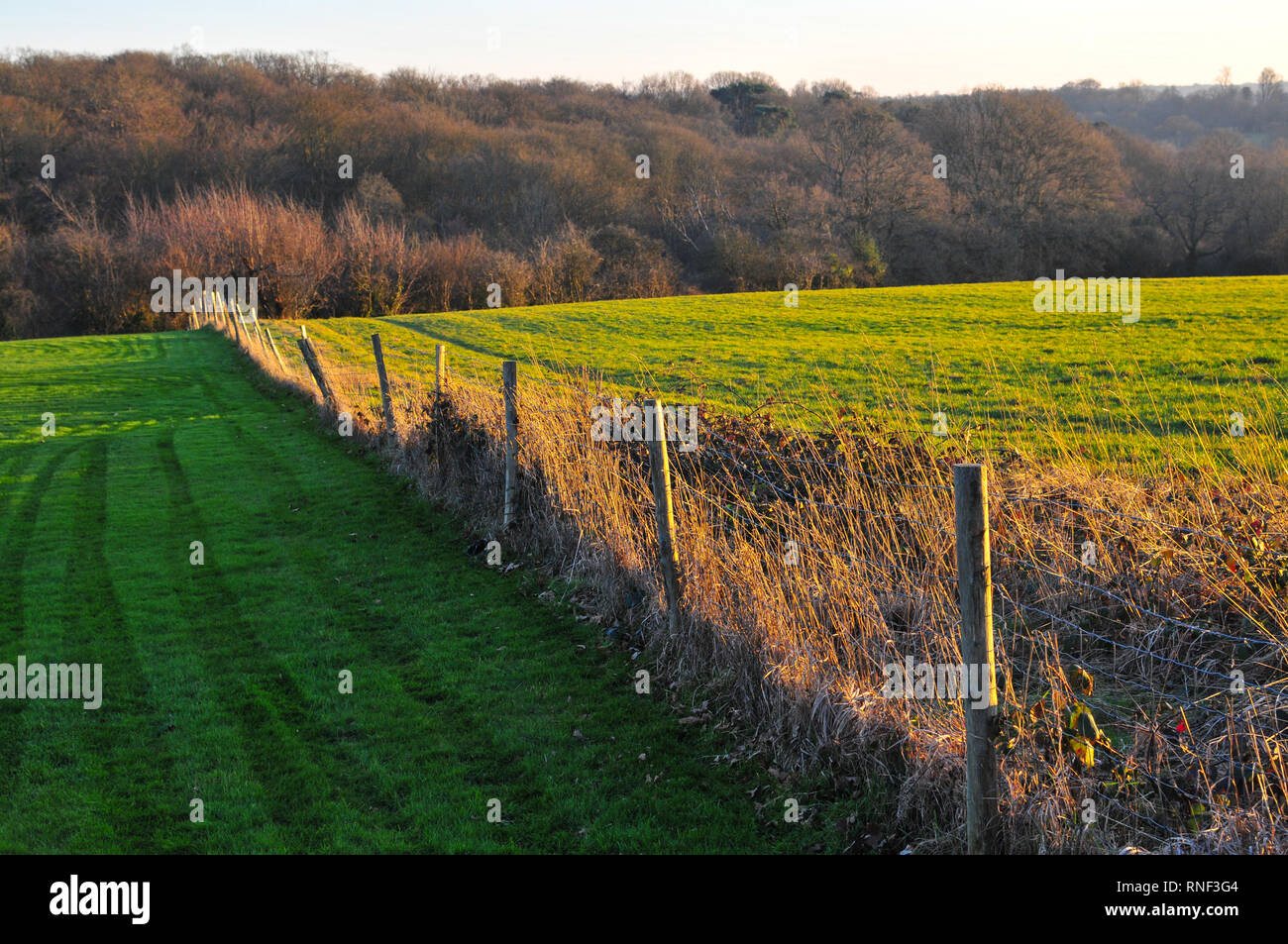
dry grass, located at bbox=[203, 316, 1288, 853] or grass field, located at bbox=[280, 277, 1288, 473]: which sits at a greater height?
grass field, located at bbox=[280, 277, 1288, 473]

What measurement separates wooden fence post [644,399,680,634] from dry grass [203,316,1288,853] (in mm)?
131

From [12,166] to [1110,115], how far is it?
320ft

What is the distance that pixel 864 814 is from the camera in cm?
468

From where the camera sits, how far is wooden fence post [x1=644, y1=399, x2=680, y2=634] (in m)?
6.82

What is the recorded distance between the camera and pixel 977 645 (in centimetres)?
395

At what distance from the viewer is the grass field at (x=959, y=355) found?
42.7 ft

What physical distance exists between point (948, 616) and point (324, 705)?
4.08 metres

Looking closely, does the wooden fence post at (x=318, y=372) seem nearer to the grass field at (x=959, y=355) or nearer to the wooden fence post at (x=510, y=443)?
the grass field at (x=959, y=355)

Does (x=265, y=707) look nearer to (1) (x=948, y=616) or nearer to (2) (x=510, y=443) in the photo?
(2) (x=510, y=443)

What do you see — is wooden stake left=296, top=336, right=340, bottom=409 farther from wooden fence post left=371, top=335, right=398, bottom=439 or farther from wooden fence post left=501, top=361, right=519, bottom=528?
wooden fence post left=501, top=361, right=519, bottom=528

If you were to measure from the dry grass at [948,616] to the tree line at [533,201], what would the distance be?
44152mm

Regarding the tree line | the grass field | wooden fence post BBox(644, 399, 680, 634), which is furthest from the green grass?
the tree line

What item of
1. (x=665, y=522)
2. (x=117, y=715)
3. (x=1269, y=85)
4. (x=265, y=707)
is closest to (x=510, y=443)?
(x=665, y=522)
